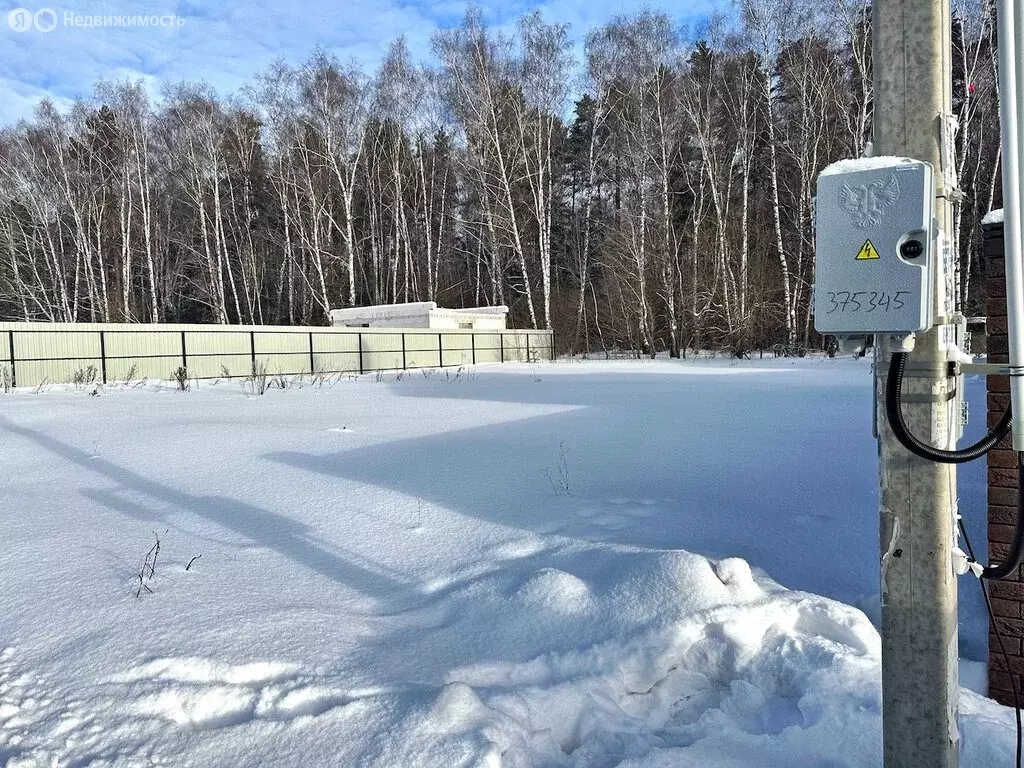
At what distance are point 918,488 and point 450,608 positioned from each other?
6.48 ft

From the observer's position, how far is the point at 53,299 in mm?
28031

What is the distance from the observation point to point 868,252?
134 cm

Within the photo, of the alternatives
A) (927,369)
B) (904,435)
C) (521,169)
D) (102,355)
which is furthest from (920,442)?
(521,169)

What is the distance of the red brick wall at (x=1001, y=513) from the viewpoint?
2.38 meters

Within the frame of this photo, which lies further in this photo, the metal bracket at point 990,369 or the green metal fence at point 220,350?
the green metal fence at point 220,350

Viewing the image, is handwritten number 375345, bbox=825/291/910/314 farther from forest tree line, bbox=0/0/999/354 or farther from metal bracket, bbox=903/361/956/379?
forest tree line, bbox=0/0/999/354

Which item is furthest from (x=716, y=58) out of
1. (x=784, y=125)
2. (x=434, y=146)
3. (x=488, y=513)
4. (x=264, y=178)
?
(x=488, y=513)

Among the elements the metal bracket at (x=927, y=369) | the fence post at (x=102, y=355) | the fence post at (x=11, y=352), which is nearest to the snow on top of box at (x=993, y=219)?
the metal bracket at (x=927, y=369)

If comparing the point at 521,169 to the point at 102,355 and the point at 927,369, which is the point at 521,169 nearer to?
the point at 102,355

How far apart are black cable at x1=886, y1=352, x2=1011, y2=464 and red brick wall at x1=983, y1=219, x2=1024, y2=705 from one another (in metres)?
1.27

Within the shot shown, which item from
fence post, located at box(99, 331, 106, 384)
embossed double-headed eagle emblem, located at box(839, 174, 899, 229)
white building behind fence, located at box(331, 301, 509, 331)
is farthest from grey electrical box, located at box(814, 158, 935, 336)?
white building behind fence, located at box(331, 301, 509, 331)

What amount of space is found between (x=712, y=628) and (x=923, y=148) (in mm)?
1849

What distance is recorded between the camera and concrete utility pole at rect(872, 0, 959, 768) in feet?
4.57

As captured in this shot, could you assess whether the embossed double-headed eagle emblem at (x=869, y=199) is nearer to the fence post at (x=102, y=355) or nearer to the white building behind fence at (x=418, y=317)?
the fence post at (x=102, y=355)
